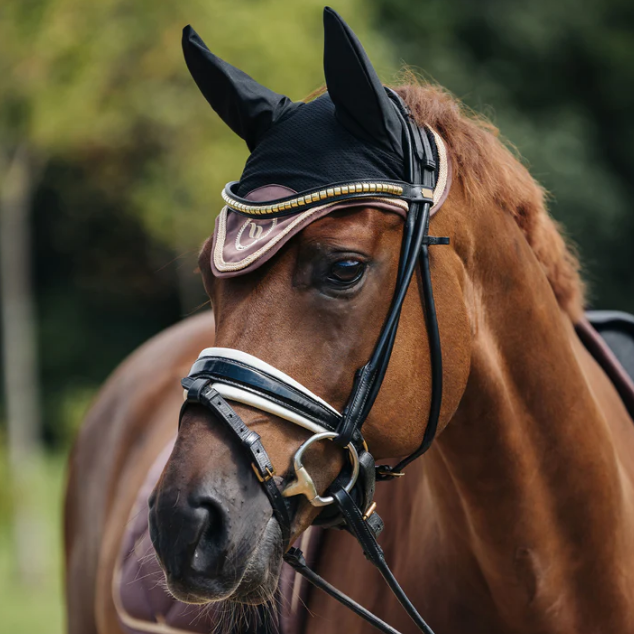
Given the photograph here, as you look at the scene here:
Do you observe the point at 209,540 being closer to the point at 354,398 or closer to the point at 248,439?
the point at 248,439

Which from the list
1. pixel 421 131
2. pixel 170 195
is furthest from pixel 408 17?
pixel 421 131

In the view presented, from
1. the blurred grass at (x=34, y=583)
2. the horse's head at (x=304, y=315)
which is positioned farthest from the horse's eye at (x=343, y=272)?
the blurred grass at (x=34, y=583)

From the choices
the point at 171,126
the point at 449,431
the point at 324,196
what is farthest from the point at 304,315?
the point at 171,126

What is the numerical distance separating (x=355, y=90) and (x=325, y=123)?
12 centimetres

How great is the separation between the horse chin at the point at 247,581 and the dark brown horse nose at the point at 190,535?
0.07 feet

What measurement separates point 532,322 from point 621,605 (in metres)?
0.75

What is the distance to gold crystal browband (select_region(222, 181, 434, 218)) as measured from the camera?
5.69ft

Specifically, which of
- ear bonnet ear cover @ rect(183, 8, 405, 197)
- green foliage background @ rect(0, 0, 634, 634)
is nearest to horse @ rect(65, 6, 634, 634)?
ear bonnet ear cover @ rect(183, 8, 405, 197)

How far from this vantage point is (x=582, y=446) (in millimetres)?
2086

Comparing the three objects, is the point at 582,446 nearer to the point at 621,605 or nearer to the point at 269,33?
the point at 621,605

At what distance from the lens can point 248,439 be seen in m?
1.61

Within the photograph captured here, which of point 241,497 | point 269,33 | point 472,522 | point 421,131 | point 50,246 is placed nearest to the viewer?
point 241,497

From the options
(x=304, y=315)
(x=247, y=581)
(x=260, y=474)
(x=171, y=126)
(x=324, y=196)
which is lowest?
(x=247, y=581)

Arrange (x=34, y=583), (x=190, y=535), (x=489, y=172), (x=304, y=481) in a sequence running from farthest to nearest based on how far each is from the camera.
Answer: (x=34, y=583) < (x=489, y=172) < (x=304, y=481) < (x=190, y=535)
